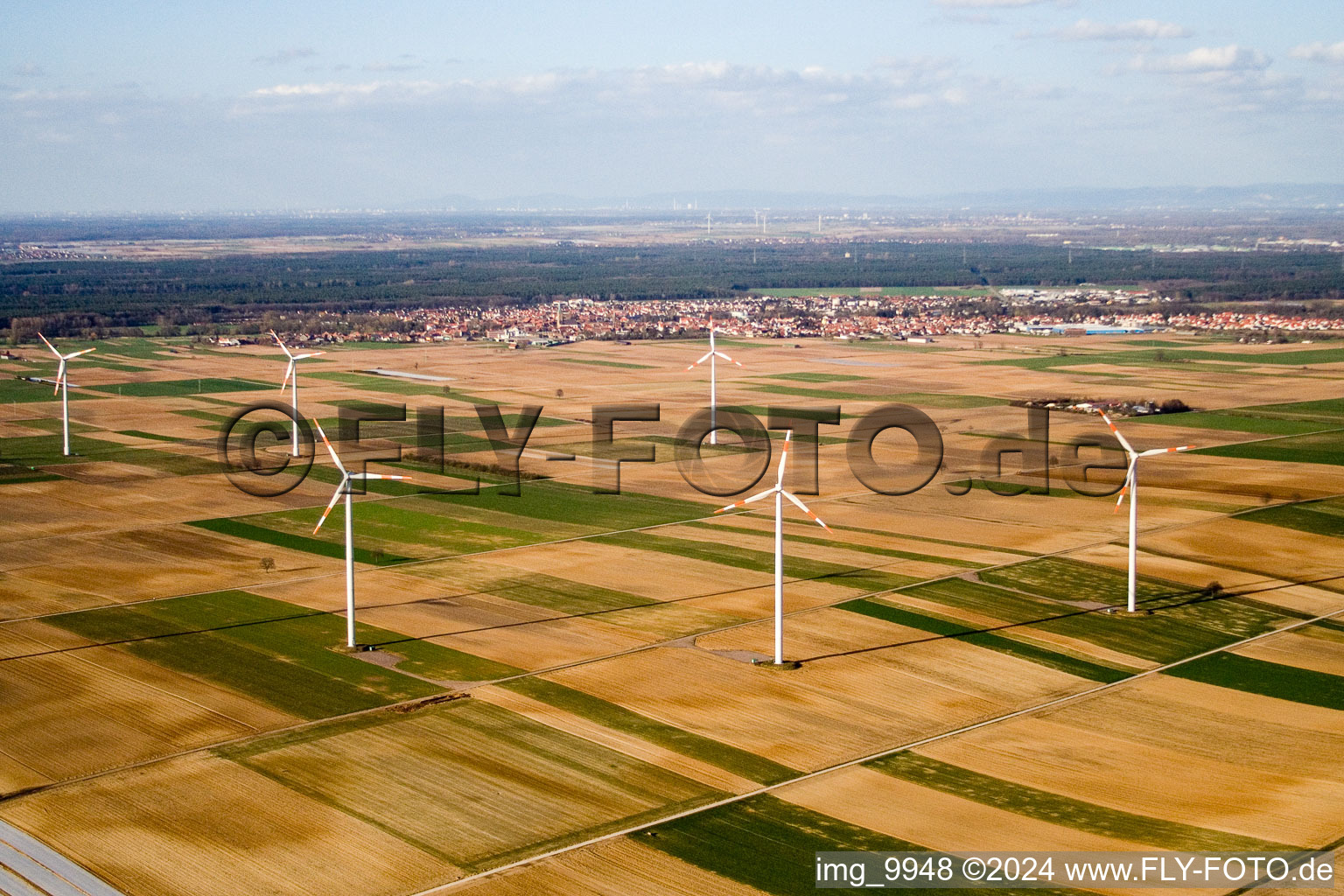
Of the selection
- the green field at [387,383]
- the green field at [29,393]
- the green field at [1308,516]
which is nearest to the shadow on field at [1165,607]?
the green field at [1308,516]

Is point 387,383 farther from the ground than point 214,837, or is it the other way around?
point 387,383

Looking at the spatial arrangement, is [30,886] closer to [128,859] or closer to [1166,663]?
[128,859]

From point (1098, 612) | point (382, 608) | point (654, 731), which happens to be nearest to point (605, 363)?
point (382, 608)

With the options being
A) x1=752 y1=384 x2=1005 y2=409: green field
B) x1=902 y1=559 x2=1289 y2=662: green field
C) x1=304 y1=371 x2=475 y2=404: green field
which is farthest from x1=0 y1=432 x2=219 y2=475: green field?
x1=752 y1=384 x2=1005 y2=409: green field

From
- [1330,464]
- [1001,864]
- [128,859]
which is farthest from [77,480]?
[1330,464]

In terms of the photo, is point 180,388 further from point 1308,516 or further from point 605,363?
point 1308,516

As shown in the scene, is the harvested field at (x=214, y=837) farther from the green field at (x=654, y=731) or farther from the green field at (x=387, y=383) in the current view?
the green field at (x=387, y=383)

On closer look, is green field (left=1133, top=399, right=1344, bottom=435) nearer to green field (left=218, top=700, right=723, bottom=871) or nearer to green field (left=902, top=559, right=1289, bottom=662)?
green field (left=902, top=559, right=1289, bottom=662)
